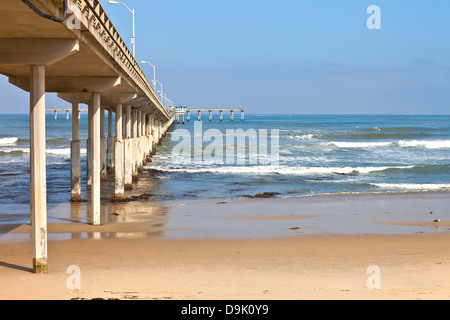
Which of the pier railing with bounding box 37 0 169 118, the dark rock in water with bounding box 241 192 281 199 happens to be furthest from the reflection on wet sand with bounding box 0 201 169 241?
the dark rock in water with bounding box 241 192 281 199

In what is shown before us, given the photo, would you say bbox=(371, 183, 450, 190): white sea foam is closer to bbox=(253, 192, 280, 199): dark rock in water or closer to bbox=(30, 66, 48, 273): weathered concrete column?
bbox=(253, 192, 280, 199): dark rock in water

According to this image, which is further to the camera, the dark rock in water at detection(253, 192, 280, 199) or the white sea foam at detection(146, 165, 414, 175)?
the white sea foam at detection(146, 165, 414, 175)

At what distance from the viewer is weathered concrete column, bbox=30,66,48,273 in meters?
8.93

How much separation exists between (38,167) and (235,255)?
3611 millimetres

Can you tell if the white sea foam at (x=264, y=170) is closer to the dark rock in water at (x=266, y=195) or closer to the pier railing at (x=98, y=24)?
the dark rock in water at (x=266, y=195)

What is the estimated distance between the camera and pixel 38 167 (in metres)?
8.96

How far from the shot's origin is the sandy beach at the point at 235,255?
7.99 m

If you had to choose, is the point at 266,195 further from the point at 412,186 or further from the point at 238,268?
the point at 238,268

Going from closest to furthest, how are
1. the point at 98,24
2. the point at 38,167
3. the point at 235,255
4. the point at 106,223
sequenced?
the point at 38,167 → the point at 235,255 → the point at 98,24 → the point at 106,223

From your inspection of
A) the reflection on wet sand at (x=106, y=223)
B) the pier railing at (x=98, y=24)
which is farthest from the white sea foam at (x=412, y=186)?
the pier railing at (x=98, y=24)

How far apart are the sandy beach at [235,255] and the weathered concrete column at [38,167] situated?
393 millimetres

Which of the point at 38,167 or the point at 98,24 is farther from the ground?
the point at 98,24

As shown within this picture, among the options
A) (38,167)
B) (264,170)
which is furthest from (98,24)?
(264,170)

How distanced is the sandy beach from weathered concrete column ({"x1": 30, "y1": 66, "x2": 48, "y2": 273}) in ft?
1.29
